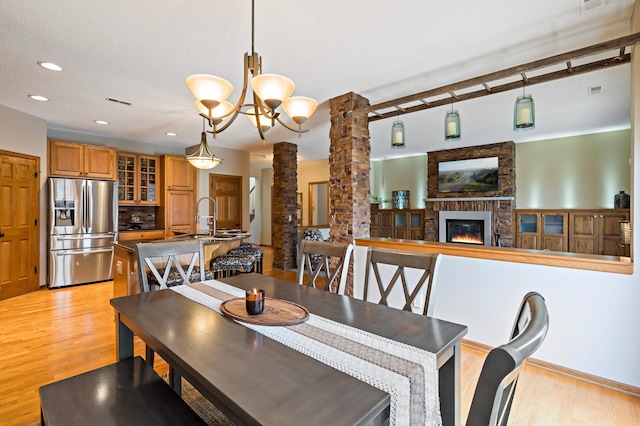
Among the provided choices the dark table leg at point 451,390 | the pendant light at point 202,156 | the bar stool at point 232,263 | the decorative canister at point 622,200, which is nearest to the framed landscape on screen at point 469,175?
A: the decorative canister at point 622,200

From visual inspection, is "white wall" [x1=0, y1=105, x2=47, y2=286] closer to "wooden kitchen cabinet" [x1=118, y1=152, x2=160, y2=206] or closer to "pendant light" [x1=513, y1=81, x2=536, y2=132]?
"wooden kitchen cabinet" [x1=118, y1=152, x2=160, y2=206]

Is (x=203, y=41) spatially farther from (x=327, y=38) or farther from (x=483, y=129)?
(x=483, y=129)

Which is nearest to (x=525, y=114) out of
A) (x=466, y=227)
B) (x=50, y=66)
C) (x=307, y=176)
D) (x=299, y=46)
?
(x=299, y=46)

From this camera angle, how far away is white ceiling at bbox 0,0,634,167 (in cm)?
212

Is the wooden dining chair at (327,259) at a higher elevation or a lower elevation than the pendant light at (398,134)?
lower

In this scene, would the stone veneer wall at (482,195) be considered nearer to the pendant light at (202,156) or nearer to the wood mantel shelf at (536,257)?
the wood mantel shelf at (536,257)

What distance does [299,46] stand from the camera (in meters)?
2.58

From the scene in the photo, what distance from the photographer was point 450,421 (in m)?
1.28

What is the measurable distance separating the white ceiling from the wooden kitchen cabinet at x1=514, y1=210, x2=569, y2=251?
7.52ft

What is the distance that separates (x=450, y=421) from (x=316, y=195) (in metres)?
8.46

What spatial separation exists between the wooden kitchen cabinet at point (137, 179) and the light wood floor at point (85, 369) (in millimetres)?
2448

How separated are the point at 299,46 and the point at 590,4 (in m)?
2.01

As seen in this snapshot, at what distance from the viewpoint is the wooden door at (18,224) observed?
4199mm

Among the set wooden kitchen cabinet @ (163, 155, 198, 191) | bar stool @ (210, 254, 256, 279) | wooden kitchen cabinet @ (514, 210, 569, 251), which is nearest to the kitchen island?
bar stool @ (210, 254, 256, 279)
